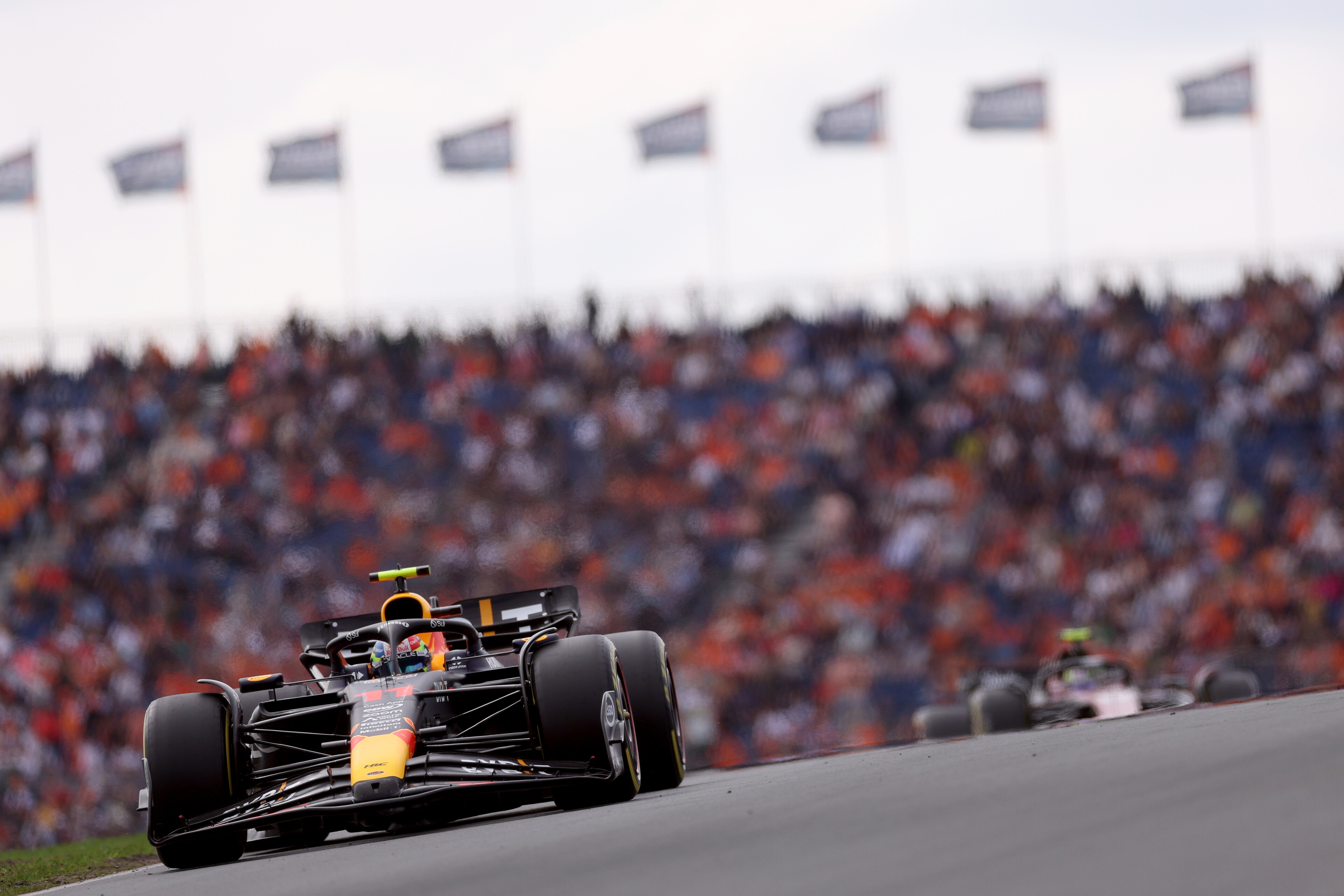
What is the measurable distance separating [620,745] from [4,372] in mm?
20939

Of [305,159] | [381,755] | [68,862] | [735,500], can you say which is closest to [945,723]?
[735,500]

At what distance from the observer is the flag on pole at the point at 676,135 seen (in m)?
33.1

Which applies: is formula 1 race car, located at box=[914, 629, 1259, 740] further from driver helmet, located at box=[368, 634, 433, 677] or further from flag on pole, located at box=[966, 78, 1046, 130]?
flag on pole, located at box=[966, 78, 1046, 130]

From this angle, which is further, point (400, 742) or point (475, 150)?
point (475, 150)

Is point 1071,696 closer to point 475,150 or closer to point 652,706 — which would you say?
point 652,706

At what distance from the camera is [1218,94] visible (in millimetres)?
33250

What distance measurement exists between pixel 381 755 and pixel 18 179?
25.9 meters

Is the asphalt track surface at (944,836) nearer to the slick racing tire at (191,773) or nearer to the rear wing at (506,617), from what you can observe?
the slick racing tire at (191,773)

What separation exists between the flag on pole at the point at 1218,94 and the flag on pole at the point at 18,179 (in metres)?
21.2

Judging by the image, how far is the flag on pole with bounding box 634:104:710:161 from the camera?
3309cm

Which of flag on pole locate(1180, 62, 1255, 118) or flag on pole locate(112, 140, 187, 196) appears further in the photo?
flag on pole locate(1180, 62, 1255, 118)

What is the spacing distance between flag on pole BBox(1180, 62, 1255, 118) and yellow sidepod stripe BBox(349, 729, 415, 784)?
1084 inches

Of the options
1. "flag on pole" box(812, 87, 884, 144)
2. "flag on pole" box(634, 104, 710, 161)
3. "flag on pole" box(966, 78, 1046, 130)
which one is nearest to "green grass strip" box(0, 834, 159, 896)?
"flag on pole" box(634, 104, 710, 161)

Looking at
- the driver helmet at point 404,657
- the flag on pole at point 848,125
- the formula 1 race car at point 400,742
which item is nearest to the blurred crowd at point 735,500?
the flag on pole at point 848,125
